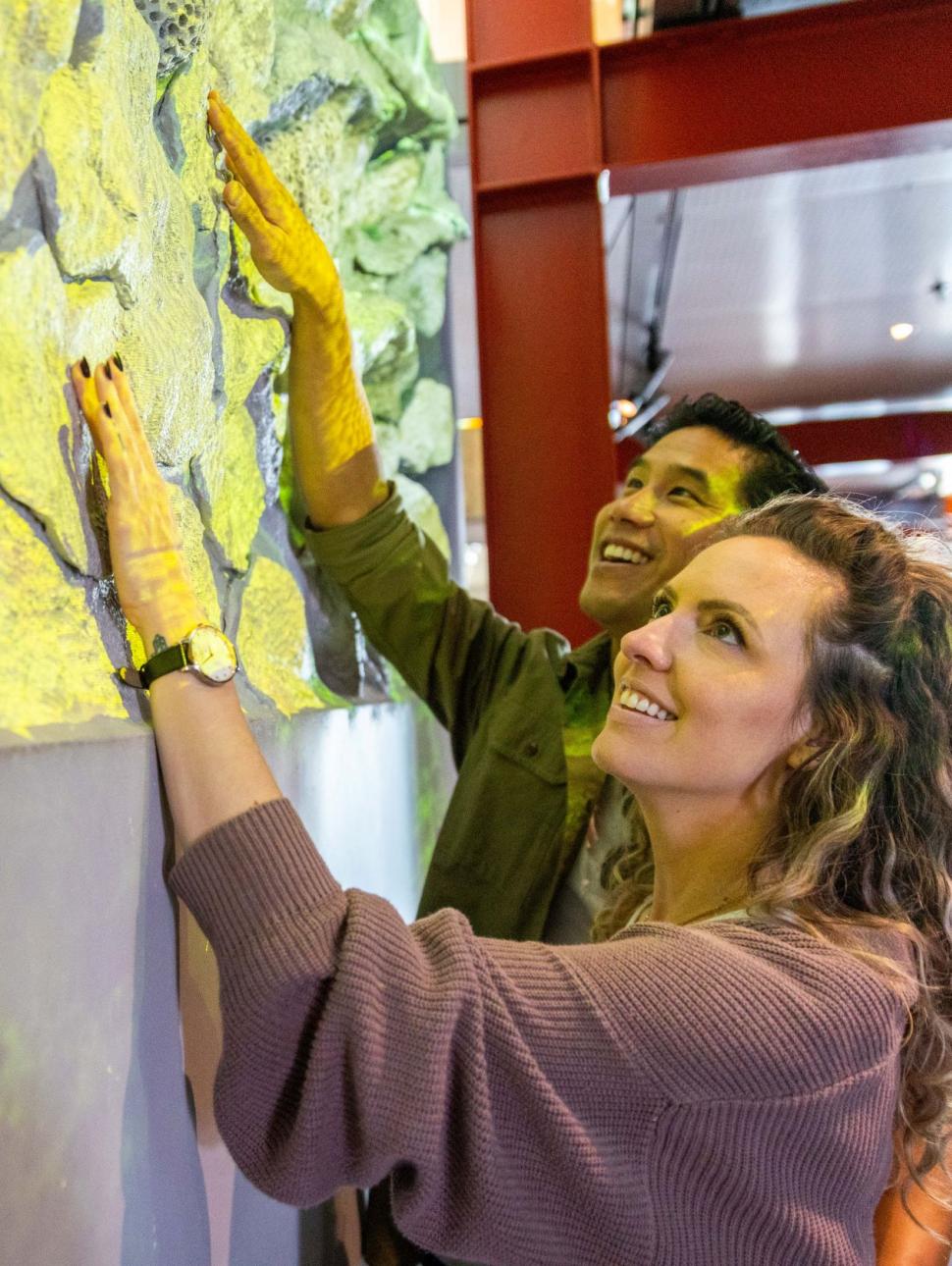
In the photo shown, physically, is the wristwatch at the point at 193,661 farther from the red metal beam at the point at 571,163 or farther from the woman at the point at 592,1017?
the red metal beam at the point at 571,163

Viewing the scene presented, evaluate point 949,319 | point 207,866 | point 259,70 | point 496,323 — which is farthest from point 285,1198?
point 949,319

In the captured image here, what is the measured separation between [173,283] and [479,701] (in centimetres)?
82

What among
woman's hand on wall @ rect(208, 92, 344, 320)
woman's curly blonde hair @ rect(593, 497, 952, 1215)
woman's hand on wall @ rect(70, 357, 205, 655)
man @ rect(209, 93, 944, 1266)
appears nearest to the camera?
woman's hand on wall @ rect(70, 357, 205, 655)

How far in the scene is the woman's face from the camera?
41.8 inches

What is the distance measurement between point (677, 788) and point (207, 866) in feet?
1.61

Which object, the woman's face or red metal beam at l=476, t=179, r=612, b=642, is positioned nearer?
the woman's face

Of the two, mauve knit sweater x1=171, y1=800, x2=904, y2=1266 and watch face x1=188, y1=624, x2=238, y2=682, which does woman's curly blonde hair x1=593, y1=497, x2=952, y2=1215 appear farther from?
watch face x1=188, y1=624, x2=238, y2=682

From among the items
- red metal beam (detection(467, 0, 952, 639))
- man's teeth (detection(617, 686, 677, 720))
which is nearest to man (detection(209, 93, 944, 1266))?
man's teeth (detection(617, 686, 677, 720))

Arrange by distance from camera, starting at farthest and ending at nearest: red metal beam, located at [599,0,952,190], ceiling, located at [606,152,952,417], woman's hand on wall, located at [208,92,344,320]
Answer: ceiling, located at [606,152,952,417] < red metal beam, located at [599,0,952,190] < woman's hand on wall, located at [208,92,344,320]

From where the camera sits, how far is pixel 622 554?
1.62 metres

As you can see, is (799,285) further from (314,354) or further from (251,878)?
(251,878)

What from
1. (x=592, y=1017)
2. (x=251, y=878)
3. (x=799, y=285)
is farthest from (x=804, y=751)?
(x=799, y=285)

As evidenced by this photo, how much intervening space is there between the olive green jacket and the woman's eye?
485 millimetres

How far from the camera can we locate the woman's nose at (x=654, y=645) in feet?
3.61
